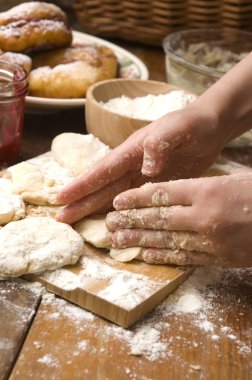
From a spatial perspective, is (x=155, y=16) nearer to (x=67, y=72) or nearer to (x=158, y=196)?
(x=67, y=72)

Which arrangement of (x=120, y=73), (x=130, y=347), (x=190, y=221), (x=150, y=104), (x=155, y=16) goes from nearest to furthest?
(x=130, y=347) < (x=190, y=221) < (x=150, y=104) < (x=120, y=73) < (x=155, y=16)

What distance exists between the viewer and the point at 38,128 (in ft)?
4.99

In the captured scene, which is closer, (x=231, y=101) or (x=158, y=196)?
(x=158, y=196)

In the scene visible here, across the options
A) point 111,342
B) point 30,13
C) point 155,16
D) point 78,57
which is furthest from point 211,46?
point 111,342

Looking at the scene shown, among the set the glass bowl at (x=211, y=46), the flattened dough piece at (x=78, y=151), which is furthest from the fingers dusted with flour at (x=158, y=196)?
the glass bowl at (x=211, y=46)

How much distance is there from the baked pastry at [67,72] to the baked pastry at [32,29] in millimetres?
41

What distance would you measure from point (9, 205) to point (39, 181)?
0.10 metres

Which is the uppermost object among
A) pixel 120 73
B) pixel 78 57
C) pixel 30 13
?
pixel 30 13

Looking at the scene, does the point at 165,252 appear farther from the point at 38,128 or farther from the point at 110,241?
the point at 38,128

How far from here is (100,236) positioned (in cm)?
99

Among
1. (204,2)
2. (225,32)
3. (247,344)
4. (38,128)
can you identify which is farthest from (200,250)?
(204,2)

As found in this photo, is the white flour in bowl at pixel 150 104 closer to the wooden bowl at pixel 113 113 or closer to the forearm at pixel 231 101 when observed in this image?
the wooden bowl at pixel 113 113

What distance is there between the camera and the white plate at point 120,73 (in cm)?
142

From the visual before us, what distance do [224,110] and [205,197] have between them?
33 centimetres
